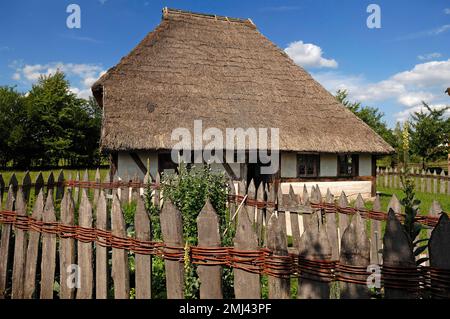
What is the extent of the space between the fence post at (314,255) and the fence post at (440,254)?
0.53m

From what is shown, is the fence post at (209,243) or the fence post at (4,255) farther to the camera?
the fence post at (4,255)

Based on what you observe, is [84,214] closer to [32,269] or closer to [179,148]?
[32,269]

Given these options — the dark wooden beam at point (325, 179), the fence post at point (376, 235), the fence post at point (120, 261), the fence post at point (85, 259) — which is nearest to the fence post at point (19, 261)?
the fence post at point (85, 259)

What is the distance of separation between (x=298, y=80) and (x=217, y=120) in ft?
16.8

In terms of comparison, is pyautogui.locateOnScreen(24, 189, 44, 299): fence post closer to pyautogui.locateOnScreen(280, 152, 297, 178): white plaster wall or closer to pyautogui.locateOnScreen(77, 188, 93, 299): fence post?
pyautogui.locateOnScreen(77, 188, 93, 299): fence post

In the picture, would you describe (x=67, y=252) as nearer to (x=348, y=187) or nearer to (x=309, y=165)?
(x=309, y=165)

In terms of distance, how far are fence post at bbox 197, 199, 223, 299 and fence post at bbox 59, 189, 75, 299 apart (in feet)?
4.35

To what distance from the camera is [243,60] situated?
50.2 feet

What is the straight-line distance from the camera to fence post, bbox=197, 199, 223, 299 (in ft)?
7.76

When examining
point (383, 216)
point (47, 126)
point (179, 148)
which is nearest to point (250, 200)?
point (383, 216)

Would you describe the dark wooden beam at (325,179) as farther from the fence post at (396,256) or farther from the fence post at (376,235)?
the fence post at (396,256)

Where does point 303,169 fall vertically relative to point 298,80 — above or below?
below

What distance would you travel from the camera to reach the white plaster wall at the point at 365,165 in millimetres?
14164
